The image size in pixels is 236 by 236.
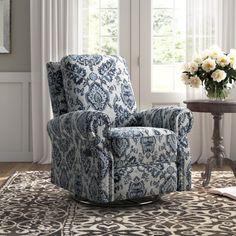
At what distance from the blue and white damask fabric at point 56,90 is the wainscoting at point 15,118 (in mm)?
1705

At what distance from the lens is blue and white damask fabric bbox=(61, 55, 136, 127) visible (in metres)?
3.40

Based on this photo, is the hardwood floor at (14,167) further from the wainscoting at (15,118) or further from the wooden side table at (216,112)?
the wooden side table at (216,112)

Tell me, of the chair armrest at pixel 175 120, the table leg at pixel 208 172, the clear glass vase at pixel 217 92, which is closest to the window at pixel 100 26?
the clear glass vase at pixel 217 92

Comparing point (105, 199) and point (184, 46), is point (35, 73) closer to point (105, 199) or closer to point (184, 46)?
point (184, 46)

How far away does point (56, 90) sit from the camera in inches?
138

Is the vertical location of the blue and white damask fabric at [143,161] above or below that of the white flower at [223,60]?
below

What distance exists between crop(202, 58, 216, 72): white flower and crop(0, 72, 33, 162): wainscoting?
82.7 inches

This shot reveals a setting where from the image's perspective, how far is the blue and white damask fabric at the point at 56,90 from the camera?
11.4 feet

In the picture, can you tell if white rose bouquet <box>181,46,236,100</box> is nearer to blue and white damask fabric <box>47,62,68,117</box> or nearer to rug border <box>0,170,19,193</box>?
blue and white damask fabric <box>47,62,68,117</box>

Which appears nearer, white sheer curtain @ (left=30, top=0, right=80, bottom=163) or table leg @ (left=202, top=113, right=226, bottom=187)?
table leg @ (left=202, top=113, right=226, bottom=187)

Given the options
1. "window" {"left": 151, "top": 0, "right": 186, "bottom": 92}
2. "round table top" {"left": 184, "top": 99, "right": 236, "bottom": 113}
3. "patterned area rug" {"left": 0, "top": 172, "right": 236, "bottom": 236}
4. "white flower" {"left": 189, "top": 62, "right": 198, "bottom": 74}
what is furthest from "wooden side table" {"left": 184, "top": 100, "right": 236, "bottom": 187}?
"window" {"left": 151, "top": 0, "right": 186, "bottom": 92}

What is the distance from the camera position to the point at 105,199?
2.90 m

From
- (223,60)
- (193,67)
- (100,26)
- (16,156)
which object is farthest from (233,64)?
(16,156)

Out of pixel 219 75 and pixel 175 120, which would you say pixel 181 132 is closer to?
pixel 175 120
